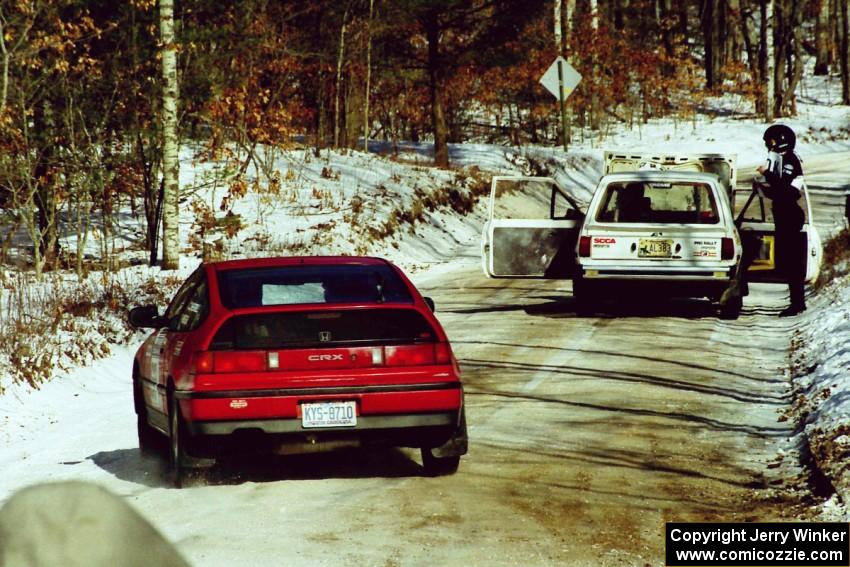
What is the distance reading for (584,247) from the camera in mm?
16547

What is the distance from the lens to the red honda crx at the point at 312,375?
329 inches

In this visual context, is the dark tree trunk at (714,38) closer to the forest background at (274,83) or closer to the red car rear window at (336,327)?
the forest background at (274,83)

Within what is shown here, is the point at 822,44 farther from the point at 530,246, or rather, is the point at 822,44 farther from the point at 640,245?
the point at 640,245

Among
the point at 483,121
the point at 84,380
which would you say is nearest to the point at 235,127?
the point at 84,380

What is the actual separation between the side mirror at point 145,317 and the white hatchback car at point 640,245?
7046 millimetres

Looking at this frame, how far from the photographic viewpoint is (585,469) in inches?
358

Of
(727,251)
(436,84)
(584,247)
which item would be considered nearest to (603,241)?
(584,247)

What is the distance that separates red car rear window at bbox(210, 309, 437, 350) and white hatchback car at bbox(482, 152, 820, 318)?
7.69 meters

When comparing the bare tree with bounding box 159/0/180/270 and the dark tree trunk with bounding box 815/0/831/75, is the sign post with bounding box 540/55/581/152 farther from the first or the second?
the dark tree trunk with bounding box 815/0/831/75

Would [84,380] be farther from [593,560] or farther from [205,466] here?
[593,560]

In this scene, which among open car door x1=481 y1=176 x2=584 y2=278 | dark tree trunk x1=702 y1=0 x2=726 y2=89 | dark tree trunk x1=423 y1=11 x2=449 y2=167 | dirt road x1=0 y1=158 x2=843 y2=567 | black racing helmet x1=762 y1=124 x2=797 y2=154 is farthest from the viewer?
dark tree trunk x1=702 y1=0 x2=726 y2=89

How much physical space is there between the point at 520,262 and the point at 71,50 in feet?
27.2

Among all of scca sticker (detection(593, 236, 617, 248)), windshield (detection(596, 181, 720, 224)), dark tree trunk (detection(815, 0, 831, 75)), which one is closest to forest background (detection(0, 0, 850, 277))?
dark tree trunk (detection(815, 0, 831, 75))

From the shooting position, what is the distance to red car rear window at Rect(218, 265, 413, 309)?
28.9 feet
